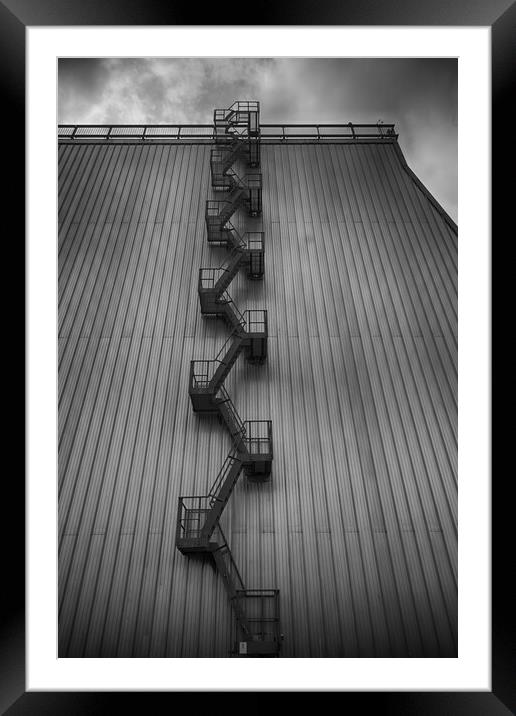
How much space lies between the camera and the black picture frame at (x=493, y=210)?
190 inches

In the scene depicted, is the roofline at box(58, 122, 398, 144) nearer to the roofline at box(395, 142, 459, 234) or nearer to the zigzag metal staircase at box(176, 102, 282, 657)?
the roofline at box(395, 142, 459, 234)

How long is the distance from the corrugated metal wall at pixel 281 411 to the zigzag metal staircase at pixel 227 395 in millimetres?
478

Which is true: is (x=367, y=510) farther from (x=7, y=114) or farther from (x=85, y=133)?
(x=85, y=133)

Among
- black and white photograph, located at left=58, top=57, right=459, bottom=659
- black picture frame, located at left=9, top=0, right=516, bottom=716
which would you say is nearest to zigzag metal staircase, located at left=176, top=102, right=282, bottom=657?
black and white photograph, located at left=58, top=57, right=459, bottom=659

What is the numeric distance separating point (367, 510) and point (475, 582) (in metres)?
12.8

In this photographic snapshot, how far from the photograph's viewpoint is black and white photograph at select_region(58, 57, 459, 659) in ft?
52.5

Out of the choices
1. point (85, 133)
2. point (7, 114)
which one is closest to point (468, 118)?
point (7, 114)

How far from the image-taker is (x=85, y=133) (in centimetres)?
3303

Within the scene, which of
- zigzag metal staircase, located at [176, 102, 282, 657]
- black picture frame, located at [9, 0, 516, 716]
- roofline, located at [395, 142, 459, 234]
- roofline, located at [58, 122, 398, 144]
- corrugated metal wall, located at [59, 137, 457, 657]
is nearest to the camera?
black picture frame, located at [9, 0, 516, 716]

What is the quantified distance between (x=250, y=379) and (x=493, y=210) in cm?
1613

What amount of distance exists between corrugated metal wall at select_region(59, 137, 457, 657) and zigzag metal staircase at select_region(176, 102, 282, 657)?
1.57ft

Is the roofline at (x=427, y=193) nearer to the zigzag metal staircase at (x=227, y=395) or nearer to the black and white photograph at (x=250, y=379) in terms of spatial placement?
the black and white photograph at (x=250, y=379)

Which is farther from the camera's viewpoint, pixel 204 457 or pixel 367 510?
pixel 204 457
